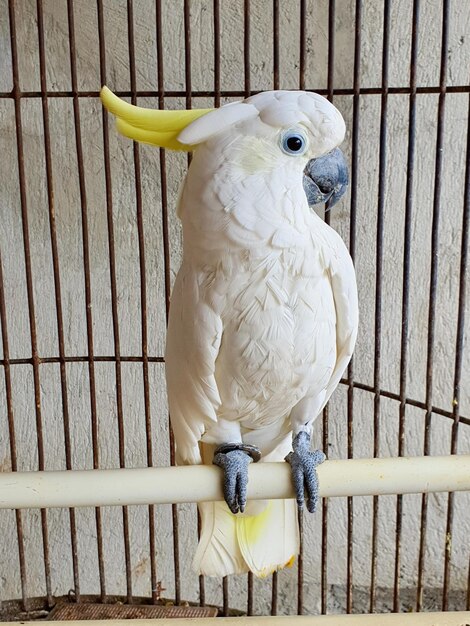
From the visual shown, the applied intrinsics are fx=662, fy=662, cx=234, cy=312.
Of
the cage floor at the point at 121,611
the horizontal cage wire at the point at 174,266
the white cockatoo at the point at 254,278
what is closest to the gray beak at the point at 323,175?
the white cockatoo at the point at 254,278

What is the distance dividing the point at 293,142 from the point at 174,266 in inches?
42.9

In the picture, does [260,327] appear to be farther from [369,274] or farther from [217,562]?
[369,274]

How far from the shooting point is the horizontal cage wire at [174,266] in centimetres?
177

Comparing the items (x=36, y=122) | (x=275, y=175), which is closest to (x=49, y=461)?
(x=36, y=122)

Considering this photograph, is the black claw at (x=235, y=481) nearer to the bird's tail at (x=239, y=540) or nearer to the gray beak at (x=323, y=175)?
the bird's tail at (x=239, y=540)

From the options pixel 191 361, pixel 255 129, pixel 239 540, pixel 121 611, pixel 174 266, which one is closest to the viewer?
pixel 255 129

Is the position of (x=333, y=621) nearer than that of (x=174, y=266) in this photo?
Yes

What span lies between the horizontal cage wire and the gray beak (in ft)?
2.47

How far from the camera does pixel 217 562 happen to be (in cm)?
114

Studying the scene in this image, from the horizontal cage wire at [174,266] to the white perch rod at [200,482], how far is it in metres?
0.74

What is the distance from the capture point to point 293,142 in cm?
87

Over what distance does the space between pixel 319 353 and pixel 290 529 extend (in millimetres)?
373

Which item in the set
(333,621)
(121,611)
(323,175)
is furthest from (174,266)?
(333,621)

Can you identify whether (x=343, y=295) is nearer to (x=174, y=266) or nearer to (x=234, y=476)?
(x=234, y=476)
